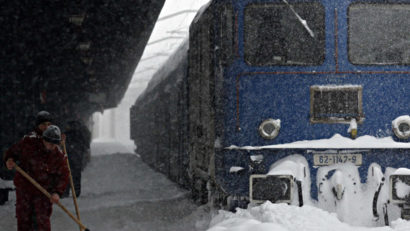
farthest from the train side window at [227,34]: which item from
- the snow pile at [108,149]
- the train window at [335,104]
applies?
the snow pile at [108,149]

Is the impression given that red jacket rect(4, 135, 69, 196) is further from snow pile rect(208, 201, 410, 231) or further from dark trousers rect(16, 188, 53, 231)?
snow pile rect(208, 201, 410, 231)

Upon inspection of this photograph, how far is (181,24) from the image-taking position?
2638 centimetres

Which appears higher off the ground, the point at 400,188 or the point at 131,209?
the point at 400,188

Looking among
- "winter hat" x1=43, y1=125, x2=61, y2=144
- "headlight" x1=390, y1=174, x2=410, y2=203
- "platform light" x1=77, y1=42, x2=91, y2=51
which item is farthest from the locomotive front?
"platform light" x1=77, y1=42, x2=91, y2=51

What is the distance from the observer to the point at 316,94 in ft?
24.1

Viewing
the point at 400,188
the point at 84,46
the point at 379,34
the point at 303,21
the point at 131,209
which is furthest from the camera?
the point at 84,46

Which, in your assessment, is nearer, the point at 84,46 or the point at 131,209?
the point at 131,209

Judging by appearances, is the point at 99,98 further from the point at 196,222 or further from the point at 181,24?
the point at 196,222

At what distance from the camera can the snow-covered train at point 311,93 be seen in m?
7.11

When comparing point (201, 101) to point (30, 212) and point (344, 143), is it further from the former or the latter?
point (30, 212)

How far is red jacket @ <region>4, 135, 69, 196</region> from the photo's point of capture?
6.23 meters

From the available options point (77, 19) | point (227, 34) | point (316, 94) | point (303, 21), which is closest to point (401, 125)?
point (316, 94)

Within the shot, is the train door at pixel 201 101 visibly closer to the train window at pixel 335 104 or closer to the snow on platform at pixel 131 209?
the snow on platform at pixel 131 209

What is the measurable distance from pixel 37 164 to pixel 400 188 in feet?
12.2
